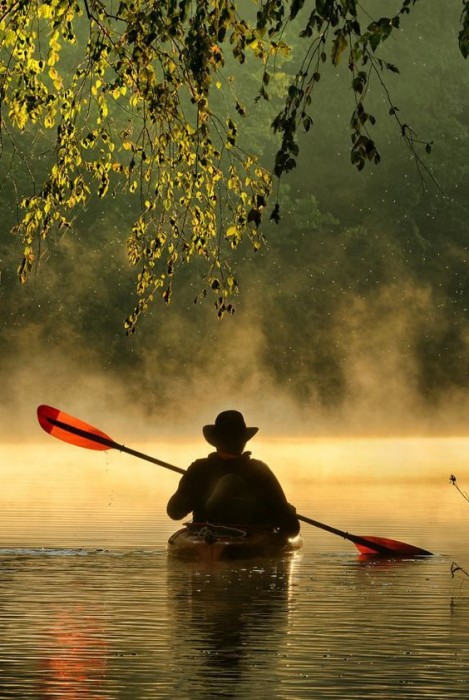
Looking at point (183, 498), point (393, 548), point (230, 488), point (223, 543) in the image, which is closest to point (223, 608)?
point (223, 543)

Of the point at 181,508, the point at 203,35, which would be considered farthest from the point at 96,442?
the point at 203,35

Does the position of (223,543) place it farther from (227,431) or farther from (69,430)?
(69,430)

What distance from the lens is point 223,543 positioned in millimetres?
17078

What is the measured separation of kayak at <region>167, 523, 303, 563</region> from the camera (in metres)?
17.0

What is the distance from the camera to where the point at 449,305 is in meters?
66.1

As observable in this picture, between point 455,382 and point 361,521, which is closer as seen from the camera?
point 361,521

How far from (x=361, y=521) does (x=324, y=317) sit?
43466mm

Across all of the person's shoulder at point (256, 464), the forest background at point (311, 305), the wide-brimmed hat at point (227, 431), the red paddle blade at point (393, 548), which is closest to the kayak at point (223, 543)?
the person's shoulder at point (256, 464)

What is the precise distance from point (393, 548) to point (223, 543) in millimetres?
1940

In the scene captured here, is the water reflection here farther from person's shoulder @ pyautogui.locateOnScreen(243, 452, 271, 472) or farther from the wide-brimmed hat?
the wide-brimmed hat

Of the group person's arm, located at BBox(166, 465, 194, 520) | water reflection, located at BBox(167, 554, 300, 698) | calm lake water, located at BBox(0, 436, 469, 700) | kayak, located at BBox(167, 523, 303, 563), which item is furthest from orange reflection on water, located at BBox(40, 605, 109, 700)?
person's arm, located at BBox(166, 465, 194, 520)

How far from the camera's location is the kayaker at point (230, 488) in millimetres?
17328

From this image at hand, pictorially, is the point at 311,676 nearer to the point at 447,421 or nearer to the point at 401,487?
the point at 401,487

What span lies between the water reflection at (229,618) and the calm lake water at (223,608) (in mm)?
16
